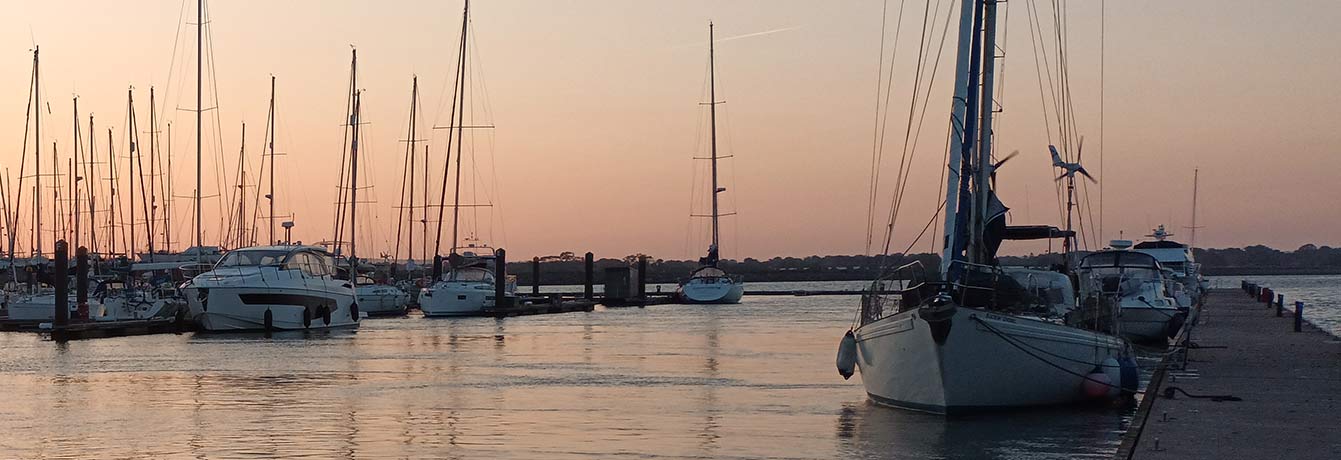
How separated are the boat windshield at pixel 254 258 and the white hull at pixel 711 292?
1417 inches

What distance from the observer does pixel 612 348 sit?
125 ft

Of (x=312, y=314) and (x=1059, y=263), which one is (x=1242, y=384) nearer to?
(x=1059, y=263)

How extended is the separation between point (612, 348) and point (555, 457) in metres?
21.6

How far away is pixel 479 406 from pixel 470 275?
42.2 m

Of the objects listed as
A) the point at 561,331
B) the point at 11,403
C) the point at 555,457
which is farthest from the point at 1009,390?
the point at 561,331

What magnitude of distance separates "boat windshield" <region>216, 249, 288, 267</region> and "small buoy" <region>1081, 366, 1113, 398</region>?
31604 mm

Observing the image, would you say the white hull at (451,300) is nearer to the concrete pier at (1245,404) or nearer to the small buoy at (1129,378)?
the concrete pier at (1245,404)

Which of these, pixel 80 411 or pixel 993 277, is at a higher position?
pixel 993 277

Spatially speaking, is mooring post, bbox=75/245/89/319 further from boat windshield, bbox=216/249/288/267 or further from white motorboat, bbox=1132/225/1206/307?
white motorboat, bbox=1132/225/1206/307

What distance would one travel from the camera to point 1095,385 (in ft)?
67.3

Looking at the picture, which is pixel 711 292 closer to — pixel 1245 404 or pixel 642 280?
pixel 642 280

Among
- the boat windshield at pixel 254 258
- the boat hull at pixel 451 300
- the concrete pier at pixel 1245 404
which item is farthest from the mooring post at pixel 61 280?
the concrete pier at pixel 1245 404

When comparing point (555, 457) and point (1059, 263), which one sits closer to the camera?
point (555, 457)

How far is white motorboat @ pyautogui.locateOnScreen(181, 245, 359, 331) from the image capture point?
45.8m
